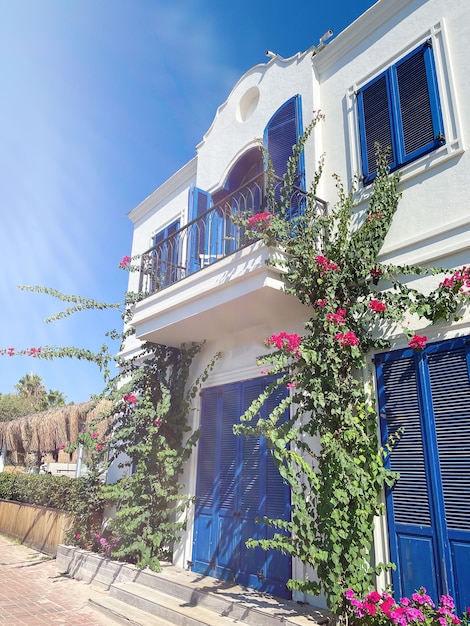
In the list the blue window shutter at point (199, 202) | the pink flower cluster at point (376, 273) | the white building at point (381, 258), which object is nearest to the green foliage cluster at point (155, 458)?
the white building at point (381, 258)

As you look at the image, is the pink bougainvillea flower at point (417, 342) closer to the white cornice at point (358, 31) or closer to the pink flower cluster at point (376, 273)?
the pink flower cluster at point (376, 273)

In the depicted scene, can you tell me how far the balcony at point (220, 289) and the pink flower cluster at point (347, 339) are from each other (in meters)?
1.04

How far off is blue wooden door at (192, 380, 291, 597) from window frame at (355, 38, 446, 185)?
3303 millimetres

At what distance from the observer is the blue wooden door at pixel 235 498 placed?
213 inches

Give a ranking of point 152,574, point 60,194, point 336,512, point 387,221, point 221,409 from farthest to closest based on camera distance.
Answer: point 60,194
point 221,409
point 152,574
point 387,221
point 336,512

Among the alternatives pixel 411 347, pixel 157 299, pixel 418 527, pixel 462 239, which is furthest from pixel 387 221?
pixel 157 299

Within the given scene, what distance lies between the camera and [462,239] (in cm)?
436

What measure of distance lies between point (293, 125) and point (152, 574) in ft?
22.4

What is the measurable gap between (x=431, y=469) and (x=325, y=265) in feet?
7.44

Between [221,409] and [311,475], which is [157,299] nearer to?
[221,409]

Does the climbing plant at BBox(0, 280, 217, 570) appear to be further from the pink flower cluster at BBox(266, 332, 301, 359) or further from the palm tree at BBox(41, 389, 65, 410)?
the palm tree at BBox(41, 389, 65, 410)

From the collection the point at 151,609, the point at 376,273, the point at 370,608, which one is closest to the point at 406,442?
the point at 370,608

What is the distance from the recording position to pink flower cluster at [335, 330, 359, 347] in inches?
172

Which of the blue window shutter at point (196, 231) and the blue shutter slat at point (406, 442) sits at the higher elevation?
the blue window shutter at point (196, 231)
